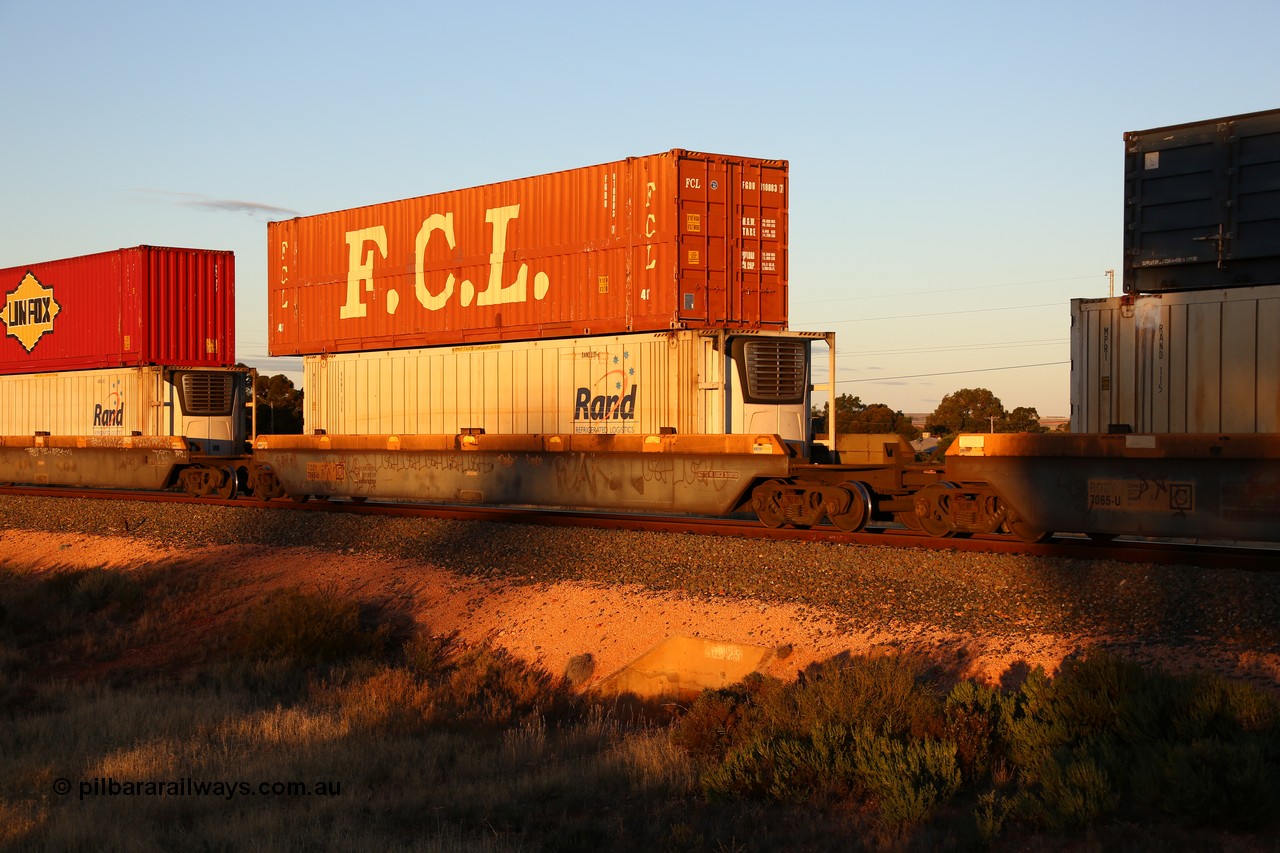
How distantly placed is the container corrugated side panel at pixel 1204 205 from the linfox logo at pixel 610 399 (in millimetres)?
6901

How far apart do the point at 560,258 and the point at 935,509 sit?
23.1 feet

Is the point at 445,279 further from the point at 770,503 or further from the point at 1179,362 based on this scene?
the point at 1179,362

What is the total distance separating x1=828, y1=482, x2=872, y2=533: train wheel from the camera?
14227 mm

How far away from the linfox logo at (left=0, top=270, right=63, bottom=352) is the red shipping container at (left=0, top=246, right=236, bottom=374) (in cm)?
5

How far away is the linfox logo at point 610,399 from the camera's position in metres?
17.2

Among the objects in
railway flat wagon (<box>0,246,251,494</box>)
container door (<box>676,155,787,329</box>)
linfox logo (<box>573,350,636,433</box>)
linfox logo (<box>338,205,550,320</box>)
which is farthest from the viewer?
railway flat wagon (<box>0,246,251,494</box>)

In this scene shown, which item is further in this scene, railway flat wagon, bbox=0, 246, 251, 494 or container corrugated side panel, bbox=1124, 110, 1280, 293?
railway flat wagon, bbox=0, 246, 251, 494

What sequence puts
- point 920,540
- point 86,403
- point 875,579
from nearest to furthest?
point 875,579 < point 920,540 < point 86,403

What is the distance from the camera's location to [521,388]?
61.4ft

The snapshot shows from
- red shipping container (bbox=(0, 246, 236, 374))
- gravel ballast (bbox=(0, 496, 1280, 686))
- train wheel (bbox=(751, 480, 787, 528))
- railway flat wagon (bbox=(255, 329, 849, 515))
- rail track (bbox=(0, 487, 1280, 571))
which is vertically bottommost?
gravel ballast (bbox=(0, 496, 1280, 686))

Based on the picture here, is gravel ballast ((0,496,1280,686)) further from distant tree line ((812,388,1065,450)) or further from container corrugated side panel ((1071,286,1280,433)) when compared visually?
distant tree line ((812,388,1065,450))

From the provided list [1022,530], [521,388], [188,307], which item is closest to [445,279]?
[521,388]

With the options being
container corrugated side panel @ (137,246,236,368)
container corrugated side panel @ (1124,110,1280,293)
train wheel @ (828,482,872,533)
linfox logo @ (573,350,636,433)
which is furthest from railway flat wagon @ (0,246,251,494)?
container corrugated side panel @ (1124,110,1280,293)

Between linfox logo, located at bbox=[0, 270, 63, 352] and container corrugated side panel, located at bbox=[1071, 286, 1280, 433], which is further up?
linfox logo, located at bbox=[0, 270, 63, 352]
